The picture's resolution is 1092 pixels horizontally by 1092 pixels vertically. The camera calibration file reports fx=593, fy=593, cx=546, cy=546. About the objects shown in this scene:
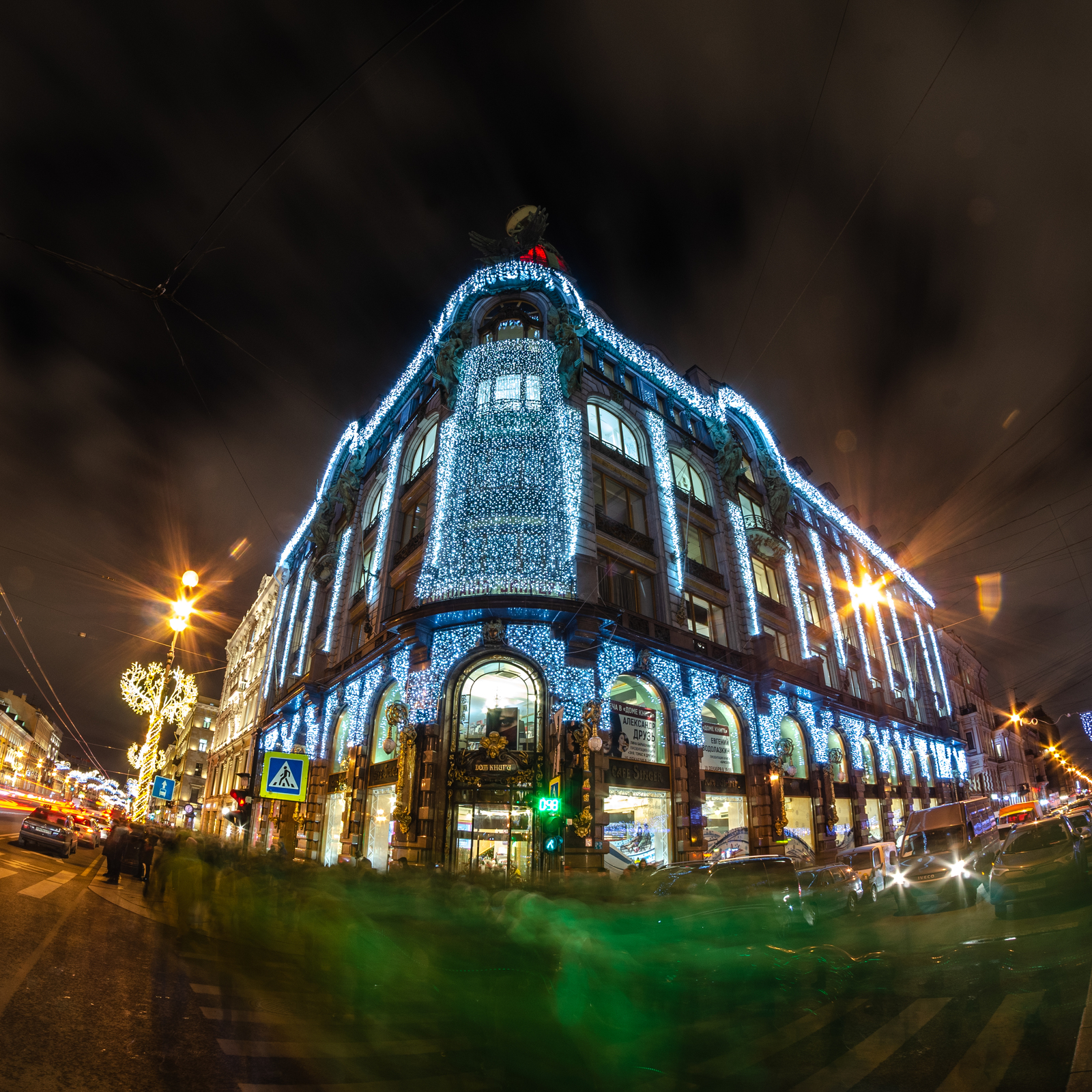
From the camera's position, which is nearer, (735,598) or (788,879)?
(788,879)

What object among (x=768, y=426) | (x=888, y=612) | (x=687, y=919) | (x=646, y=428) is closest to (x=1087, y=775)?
(x=888, y=612)

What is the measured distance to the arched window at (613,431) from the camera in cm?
2677

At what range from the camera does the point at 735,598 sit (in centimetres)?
2841

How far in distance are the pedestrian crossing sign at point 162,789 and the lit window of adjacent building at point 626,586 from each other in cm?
1536

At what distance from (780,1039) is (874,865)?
12048mm

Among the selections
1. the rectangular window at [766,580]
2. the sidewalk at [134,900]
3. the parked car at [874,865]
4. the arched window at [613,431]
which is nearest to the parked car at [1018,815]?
the parked car at [874,865]

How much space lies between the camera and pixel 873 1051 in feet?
18.5

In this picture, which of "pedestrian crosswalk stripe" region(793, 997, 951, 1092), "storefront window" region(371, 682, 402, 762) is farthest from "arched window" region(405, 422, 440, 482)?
"pedestrian crosswalk stripe" region(793, 997, 951, 1092)

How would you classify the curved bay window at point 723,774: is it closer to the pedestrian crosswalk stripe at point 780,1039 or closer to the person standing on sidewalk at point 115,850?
the pedestrian crosswalk stripe at point 780,1039

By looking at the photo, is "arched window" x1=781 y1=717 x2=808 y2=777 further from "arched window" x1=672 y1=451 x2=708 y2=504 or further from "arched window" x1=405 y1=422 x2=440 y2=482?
"arched window" x1=405 y1=422 x2=440 y2=482

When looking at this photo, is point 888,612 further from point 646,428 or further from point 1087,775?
point 1087,775

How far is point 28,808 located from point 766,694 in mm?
46254

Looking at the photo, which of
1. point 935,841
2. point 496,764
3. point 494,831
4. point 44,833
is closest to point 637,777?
point 496,764

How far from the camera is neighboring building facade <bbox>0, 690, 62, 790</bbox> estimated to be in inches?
3767
